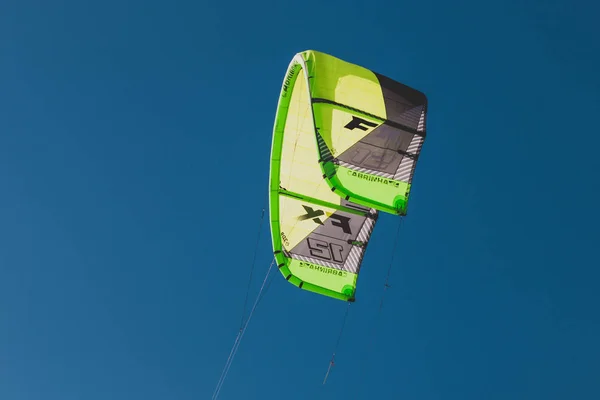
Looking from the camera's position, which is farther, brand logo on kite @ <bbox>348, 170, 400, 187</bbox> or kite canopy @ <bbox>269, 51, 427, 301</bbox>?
brand logo on kite @ <bbox>348, 170, 400, 187</bbox>

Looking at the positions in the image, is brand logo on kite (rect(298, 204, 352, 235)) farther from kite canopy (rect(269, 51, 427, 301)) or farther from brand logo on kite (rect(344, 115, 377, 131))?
brand logo on kite (rect(344, 115, 377, 131))

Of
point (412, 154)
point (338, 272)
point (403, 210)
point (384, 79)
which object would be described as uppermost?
point (384, 79)

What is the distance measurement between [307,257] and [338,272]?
2.37ft

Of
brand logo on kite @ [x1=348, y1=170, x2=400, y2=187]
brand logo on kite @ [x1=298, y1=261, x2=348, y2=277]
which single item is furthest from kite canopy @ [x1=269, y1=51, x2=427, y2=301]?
brand logo on kite @ [x1=298, y1=261, x2=348, y2=277]

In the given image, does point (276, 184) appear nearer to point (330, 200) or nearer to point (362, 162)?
point (330, 200)

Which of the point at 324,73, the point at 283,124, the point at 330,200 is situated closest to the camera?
the point at 324,73

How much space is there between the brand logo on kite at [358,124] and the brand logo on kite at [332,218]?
2.78 m

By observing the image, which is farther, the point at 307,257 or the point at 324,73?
the point at 307,257

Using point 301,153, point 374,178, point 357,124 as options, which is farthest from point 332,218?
point 357,124

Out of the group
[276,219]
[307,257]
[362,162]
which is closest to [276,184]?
[276,219]

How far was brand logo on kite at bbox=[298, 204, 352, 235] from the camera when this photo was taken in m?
11.4

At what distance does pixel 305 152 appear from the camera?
10.8 metres

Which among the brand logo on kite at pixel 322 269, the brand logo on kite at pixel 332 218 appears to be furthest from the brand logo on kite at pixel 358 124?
the brand logo on kite at pixel 322 269

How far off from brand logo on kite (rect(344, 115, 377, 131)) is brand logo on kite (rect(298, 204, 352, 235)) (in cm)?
278
